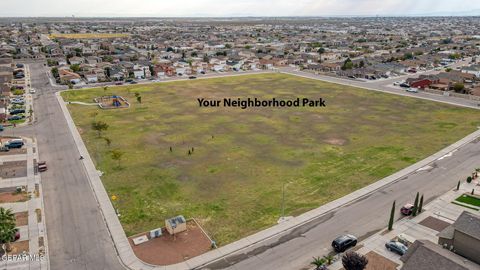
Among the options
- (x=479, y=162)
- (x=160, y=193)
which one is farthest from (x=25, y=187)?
(x=479, y=162)

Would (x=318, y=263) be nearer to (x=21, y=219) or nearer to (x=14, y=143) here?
(x=21, y=219)

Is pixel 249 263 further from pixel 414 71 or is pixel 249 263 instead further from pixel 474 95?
pixel 414 71

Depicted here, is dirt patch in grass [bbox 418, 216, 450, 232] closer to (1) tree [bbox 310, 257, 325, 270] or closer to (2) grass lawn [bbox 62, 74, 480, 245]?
(2) grass lawn [bbox 62, 74, 480, 245]

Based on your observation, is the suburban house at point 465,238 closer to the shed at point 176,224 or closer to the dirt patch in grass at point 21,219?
the shed at point 176,224

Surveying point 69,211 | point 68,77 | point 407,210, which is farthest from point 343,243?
point 68,77

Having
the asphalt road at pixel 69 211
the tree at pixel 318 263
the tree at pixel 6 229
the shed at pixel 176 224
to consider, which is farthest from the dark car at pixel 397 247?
the tree at pixel 6 229

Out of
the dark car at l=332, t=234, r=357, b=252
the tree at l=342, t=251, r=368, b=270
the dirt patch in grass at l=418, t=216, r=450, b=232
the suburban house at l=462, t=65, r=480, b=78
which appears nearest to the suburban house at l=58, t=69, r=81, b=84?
the dark car at l=332, t=234, r=357, b=252
